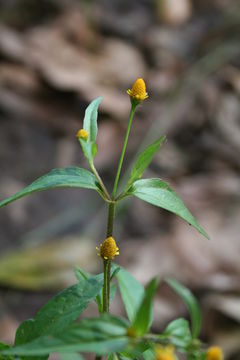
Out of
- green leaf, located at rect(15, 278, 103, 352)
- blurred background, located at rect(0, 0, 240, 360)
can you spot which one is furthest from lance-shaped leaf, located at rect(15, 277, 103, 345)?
blurred background, located at rect(0, 0, 240, 360)

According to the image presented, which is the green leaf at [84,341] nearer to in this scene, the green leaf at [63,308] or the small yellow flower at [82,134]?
the green leaf at [63,308]

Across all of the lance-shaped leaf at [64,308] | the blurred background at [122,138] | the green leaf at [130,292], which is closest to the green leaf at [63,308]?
the lance-shaped leaf at [64,308]

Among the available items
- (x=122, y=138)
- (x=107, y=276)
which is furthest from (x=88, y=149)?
(x=122, y=138)

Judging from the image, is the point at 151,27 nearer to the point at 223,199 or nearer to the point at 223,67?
the point at 223,67

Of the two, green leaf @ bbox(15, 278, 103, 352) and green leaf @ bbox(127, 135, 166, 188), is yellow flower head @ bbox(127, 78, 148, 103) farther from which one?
green leaf @ bbox(15, 278, 103, 352)

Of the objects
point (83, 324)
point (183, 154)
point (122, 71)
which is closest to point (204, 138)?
point (183, 154)
